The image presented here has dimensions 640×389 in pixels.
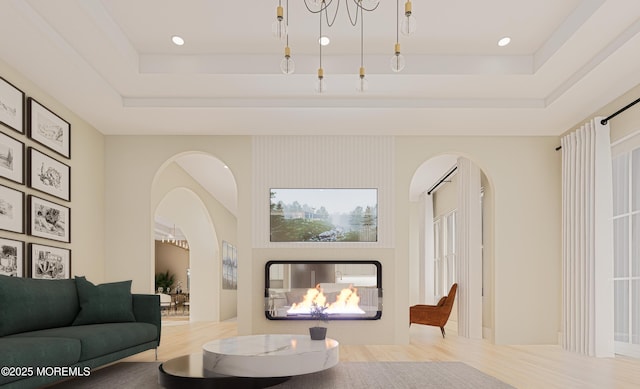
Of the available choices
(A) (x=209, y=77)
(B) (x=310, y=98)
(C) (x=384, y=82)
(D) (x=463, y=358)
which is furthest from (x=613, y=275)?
(A) (x=209, y=77)

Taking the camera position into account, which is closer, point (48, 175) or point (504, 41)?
point (504, 41)

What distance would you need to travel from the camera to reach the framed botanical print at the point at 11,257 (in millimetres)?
4836

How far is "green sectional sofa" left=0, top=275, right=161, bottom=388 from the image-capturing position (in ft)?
11.7

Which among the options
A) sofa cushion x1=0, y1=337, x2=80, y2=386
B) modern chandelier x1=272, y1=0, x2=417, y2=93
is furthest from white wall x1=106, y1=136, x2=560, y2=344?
sofa cushion x1=0, y1=337, x2=80, y2=386

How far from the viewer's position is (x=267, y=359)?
4133 millimetres

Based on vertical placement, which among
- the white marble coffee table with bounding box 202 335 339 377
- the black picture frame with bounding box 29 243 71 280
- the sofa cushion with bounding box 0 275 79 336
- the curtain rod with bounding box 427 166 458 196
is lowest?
the white marble coffee table with bounding box 202 335 339 377

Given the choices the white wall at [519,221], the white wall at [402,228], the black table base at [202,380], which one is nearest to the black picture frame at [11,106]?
the white wall at [402,228]

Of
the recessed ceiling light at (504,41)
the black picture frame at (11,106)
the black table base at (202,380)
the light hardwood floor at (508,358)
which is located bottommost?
the light hardwood floor at (508,358)

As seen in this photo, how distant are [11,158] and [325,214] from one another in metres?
3.70

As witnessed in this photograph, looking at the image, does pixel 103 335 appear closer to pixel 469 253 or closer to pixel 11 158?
pixel 11 158

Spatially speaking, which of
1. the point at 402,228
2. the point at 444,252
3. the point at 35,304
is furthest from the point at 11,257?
the point at 444,252

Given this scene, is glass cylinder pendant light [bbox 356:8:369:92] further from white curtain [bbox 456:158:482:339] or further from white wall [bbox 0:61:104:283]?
white curtain [bbox 456:158:482:339]

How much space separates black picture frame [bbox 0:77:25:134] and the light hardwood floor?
250 cm

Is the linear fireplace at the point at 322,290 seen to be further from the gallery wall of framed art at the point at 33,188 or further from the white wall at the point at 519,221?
the gallery wall of framed art at the point at 33,188
